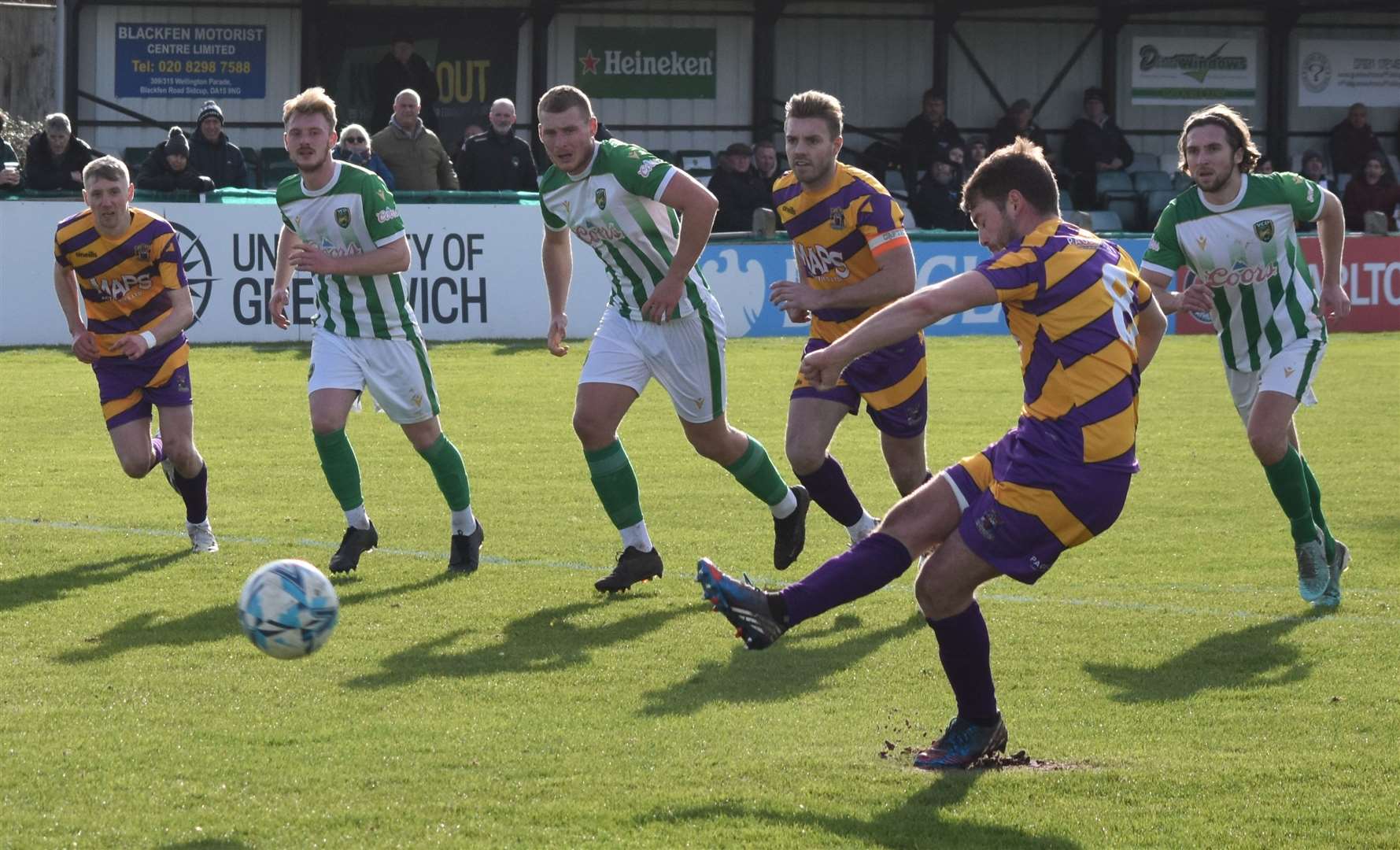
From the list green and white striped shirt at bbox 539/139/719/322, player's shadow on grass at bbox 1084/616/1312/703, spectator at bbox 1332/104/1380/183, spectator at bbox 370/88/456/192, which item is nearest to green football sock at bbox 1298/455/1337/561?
player's shadow on grass at bbox 1084/616/1312/703

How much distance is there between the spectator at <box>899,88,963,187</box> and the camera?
2361 cm

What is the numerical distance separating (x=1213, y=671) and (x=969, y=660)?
148cm

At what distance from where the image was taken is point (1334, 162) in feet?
88.4

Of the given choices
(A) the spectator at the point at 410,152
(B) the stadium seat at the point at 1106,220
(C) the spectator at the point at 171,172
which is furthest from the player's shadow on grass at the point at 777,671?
(B) the stadium seat at the point at 1106,220

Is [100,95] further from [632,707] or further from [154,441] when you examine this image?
[632,707]

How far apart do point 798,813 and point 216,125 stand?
14628 mm

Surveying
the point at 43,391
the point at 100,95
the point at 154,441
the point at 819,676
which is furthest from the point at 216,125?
the point at 819,676

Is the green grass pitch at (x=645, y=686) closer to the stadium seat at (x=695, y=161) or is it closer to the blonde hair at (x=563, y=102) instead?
the blonde hair at (x=563, y=102)

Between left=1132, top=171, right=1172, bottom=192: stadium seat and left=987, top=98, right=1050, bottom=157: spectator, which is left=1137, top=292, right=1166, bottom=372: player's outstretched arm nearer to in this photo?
left=987, top=98, right=1050, bottom=157: spectator

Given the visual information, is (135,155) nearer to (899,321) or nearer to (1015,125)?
(1015,125)

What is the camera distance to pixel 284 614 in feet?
17.0

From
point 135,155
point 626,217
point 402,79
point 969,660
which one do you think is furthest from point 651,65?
point 969,660

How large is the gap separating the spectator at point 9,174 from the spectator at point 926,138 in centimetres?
1117

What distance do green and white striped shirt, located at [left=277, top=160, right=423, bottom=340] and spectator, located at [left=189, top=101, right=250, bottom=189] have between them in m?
10.3
